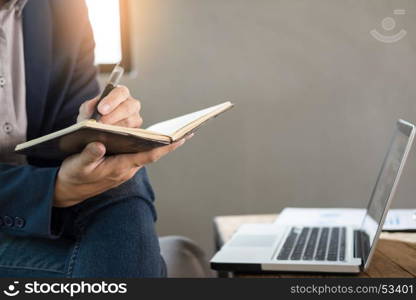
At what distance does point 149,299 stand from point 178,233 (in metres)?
1.69

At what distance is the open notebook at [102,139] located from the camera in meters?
0.83

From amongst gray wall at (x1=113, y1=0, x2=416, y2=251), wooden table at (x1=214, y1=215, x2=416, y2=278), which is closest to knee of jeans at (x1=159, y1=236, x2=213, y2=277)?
wooden table at (x1=214, y1=215, x2=416, y2=278)

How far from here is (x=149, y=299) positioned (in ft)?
3.00

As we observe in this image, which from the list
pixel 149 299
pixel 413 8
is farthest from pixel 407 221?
pixel 413 8

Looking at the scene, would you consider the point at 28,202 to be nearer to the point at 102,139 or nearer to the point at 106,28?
the point at 102,139

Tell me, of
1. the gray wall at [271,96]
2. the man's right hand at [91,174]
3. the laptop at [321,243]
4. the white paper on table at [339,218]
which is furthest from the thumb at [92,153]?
the gray wall at [271,96]

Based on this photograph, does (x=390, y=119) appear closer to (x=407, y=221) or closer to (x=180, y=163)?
(x=180, y=163)

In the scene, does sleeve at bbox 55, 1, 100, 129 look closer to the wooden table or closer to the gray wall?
the wooden table

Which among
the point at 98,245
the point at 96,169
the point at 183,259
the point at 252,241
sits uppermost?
the point at 96,169

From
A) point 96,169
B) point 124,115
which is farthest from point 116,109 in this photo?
point 96,169

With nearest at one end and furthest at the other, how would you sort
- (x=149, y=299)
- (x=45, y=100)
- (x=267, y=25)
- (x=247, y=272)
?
(x=149, y=299)
(x=247, y=272)
(x=45, y=100)
(x=267, y=25)

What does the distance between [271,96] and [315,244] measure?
138cm

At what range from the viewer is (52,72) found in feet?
4.09

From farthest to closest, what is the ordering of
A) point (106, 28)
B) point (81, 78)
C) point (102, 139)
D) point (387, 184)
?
point (106, 28) → point (81, 78) → point (387, 184) → point (102, 139)
